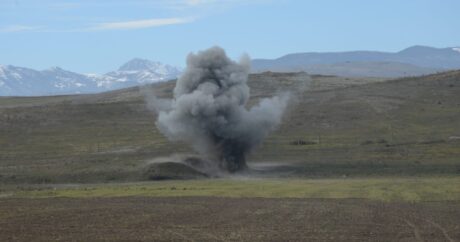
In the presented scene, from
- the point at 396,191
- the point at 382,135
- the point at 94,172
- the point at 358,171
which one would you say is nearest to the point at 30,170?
the point at 94,172

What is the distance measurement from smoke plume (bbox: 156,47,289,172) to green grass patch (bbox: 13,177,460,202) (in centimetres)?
1403

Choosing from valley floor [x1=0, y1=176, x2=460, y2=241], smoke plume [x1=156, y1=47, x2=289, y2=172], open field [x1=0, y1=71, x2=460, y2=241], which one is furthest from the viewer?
smoke plume [x1=156, y1=47, x2=289, y2=172]

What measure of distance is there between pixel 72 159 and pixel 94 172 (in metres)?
15.3

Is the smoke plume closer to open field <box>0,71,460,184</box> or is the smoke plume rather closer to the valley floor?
open field <box>0,71,460,184</box>

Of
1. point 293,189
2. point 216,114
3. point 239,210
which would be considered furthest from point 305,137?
point 239,210

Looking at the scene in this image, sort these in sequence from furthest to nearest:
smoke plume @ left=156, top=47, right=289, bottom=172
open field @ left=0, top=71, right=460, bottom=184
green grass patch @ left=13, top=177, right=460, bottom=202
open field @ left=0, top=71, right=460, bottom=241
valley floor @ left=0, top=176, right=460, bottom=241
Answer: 1. smoke plume @ left=156, top=47, right=289, bottom=172
2. open field @ left=0, top=71, right=460, bottom=184
3. green grass patch @ left=13, top=177, right=460, bottom=202
4. open field @ left=0, top=71, right=460, bottom=241
5. valley floor @ left=0, top=176, right=460, bottom=241

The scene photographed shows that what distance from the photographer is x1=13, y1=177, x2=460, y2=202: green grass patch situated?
6994cm

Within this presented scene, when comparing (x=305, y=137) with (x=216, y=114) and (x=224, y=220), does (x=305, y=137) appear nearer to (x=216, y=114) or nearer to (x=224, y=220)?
(x=216, y=114)

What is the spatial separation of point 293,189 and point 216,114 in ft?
83.9

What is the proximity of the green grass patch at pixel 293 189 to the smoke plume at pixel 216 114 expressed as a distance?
14.0 metres

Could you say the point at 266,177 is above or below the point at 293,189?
above

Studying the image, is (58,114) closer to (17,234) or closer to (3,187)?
(3,187)

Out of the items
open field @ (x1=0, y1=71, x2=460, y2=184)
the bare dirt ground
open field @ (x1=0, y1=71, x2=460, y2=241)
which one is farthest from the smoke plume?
the bare dirt ground

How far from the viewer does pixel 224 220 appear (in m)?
54.8
